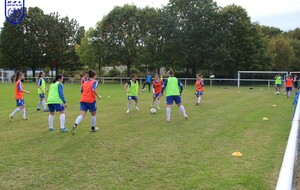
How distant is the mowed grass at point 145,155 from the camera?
5.31 metres

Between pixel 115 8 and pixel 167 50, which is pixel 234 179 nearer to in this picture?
pixel 167 50

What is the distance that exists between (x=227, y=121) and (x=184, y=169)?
6119 millimetres

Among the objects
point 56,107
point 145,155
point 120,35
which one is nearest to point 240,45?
point 120,35

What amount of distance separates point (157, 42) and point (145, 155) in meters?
39.7

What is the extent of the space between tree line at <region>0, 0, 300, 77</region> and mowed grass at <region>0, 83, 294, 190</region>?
33.2 m

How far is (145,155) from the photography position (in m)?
6.96

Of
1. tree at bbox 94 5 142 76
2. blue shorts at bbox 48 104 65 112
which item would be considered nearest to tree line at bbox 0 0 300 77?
tree at bbox 94 5 142 76

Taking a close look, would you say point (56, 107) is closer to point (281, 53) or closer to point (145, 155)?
point (145, 155)

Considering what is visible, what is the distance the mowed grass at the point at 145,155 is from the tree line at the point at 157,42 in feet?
109

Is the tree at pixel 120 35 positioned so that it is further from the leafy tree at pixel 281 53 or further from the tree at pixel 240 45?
the leafy tree at pixel 281 53

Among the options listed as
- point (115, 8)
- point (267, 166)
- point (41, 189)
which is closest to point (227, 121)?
point (267, 166)

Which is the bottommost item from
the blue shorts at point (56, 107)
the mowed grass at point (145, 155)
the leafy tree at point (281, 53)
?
the mowed grass at point (145, 155)

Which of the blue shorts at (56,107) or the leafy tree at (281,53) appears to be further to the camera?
the leafy tree at (281,53)

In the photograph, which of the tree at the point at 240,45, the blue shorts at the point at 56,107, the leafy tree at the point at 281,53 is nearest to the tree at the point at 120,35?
the tree at the point at 240,45
